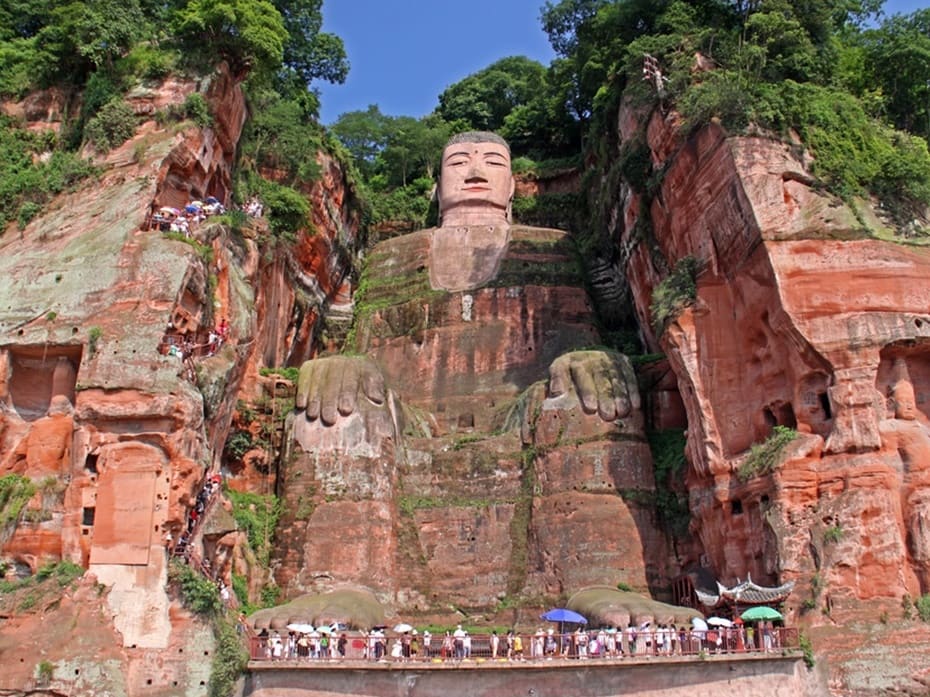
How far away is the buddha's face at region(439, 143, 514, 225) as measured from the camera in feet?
125

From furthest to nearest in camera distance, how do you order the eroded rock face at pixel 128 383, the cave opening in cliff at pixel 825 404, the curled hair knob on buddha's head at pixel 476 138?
the curled hair knob on buddha's head at pixel 476 138
the cave opening in cliff at pixel 825 404
the eroded rock face at pixel 128 383

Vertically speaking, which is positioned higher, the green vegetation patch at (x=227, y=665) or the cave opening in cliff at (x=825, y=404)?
the cave opening in cliff at (x=825, y=404)

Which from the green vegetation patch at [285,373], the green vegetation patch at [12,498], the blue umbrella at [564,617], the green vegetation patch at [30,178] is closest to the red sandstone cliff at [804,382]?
the blue umbrella at [564,617]

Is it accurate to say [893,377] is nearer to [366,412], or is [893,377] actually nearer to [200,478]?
[366,412]

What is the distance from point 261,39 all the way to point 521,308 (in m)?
11.5

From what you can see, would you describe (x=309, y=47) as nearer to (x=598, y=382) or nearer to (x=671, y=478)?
(x=598, y=382)

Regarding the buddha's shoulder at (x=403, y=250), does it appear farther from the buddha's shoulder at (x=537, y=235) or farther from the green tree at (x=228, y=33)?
the green tree at (x=228, y=33)

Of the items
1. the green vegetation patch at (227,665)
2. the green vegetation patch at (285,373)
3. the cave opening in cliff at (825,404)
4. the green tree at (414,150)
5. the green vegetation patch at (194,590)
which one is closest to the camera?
the green vegetation patch at (227,665)

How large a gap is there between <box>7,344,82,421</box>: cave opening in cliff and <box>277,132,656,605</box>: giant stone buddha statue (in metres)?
6.35

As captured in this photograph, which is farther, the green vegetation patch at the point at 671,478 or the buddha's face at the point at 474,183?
the buddha's face at the point at 474,183

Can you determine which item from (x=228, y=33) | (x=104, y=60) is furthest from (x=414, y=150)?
(x=104, y=60)

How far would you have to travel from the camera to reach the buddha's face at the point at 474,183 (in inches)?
1505

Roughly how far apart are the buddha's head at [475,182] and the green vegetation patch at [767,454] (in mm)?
16591

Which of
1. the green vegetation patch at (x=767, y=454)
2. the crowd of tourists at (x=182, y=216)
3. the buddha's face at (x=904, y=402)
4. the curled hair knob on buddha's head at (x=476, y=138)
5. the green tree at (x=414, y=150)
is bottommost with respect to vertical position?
the green vegetation patch at (x=767, y=454)
